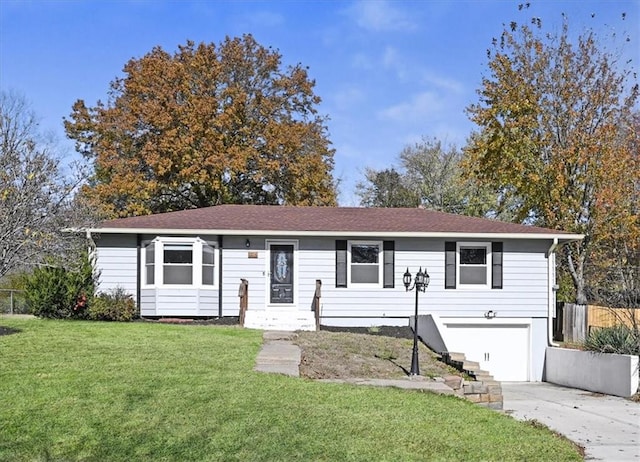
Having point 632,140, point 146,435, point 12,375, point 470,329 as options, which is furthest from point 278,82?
point 146,435

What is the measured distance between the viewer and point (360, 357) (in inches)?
493

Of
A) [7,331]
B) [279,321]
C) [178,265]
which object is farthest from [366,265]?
[7,331]

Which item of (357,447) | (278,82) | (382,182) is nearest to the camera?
(357,447)

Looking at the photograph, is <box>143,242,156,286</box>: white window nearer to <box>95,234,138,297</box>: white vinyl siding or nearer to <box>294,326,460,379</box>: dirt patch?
<box>95,234,138,297</box>: white vinyl siding

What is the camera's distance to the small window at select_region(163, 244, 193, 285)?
17625 mm

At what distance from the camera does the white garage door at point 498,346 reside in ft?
59.9

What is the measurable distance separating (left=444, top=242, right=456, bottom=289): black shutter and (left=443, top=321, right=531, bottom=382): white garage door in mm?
1086

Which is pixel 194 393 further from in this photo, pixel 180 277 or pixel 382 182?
pixel 382 182

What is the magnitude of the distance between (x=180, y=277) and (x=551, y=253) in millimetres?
10091

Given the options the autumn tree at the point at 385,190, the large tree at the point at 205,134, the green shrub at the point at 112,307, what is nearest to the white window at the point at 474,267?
the green shrub at the point at 112,307

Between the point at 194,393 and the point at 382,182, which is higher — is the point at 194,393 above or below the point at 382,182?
below

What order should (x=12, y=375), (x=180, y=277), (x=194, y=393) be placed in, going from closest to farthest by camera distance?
(x=194, y=393) < (x=12, y=375) < (x=180, y=277)

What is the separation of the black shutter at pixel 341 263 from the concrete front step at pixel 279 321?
52.3 inches

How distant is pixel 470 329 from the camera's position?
1841cm
